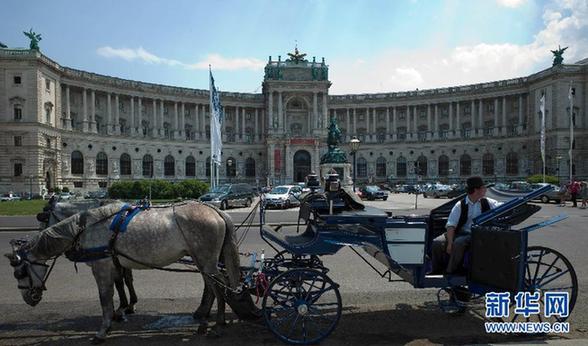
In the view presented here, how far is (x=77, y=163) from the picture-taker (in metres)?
67.4

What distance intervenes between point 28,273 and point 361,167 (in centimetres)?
8569

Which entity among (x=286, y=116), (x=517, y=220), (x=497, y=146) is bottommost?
(x=517, y=220)

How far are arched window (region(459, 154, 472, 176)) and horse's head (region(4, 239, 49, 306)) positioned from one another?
83858 mm

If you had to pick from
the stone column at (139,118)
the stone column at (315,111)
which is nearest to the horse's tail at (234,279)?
the stone column at (139,118)

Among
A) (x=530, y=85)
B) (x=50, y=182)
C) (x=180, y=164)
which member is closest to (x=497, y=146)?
(x=530, y=85)

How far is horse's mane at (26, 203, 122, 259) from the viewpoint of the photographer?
5840 mm

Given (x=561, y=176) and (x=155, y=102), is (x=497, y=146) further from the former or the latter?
(x=155, y=102)

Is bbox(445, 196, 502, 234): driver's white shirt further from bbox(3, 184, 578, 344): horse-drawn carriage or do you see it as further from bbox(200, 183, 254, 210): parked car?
bbox(200, 183, 254, 210): parked car

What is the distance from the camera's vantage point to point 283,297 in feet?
19.7

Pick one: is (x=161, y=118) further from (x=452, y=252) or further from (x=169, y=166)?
(x=452, y=252)

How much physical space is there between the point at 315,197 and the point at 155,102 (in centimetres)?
7796

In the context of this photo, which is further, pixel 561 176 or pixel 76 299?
pixel 561 176

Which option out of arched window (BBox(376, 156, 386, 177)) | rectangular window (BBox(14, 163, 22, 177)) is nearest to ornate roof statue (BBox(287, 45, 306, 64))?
arched window (BBox(376, 156, 386, 177))

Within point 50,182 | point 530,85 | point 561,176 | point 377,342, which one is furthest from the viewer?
point 530,85
